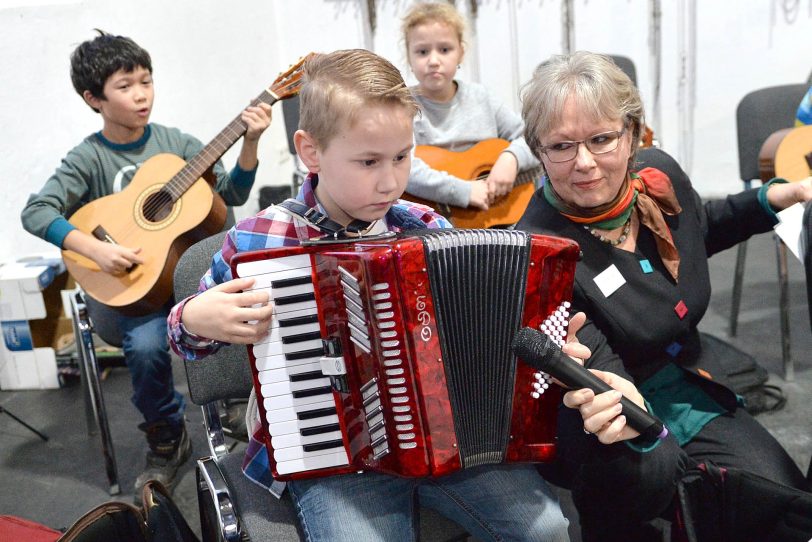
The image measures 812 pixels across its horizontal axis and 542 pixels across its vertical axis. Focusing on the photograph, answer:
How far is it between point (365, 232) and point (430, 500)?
0.49 metres

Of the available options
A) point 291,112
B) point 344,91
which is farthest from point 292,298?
point 291,112

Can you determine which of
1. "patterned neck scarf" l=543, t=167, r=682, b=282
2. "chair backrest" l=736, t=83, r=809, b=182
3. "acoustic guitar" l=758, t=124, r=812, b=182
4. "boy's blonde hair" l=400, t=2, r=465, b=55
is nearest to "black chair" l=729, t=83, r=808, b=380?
"chair backrest" l=736, t=83, r=809, b=182

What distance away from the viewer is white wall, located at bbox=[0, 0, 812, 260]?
4141 mm

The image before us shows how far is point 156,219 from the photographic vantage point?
7.86 feet

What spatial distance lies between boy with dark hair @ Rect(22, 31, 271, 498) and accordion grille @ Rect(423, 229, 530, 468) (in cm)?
137

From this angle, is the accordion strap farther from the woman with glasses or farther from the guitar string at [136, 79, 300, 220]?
the guitar string at [136, 79, 300, 220]

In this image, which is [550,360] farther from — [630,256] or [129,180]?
[129,180]

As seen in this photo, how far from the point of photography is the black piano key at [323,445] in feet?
4.14

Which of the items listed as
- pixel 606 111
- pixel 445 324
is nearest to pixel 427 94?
pixel 606 111

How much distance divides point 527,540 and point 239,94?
12.8ft

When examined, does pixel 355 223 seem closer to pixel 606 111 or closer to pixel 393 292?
pixel 393 292

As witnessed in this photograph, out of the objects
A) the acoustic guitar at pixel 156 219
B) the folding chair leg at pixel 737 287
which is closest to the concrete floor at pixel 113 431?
the folding chair leg at pixel 737 287

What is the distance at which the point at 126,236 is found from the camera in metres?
2.37

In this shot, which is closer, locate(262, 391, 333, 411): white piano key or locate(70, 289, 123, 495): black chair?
locate(262, 391, 333, 411): white piano key
